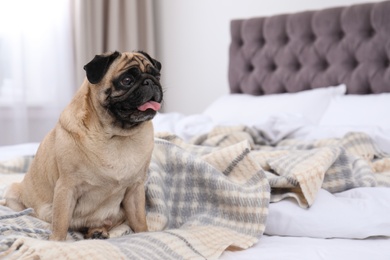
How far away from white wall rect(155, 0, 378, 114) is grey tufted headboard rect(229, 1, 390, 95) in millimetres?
192

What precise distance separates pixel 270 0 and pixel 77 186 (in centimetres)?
217

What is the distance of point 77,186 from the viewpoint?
117cm

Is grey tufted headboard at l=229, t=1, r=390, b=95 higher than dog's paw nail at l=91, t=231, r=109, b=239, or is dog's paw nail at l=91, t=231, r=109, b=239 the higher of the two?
grey tufted headboard at l=229, t=1, r=390, b=95

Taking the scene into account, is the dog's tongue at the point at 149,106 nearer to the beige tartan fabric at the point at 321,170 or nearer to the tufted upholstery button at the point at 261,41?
the beige tartan fabric at the point at 321,170

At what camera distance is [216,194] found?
52.3 inches

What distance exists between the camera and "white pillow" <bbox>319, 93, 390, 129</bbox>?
7.19 feet

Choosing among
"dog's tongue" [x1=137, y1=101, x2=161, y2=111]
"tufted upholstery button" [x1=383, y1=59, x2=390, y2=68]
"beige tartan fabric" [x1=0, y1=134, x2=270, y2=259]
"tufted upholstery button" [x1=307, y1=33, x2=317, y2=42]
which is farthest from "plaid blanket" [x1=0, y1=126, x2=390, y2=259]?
"tufted upholstery button" [x1=307, y1=33, x2=317, y2=42]

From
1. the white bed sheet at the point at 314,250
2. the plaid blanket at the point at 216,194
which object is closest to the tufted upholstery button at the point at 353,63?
the plaid blanket at the point at 216,194

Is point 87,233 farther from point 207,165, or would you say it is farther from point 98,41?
point 98,41

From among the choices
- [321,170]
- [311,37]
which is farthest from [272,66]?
[321,170]

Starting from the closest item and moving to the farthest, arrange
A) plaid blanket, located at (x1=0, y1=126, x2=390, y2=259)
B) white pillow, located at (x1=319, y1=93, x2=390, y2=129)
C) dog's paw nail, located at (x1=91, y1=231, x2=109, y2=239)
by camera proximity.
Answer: plaid blanket, located at (x1=0, y1=126, x2=390, y2=259)
dog's paw nail, located at (x1=91, y1=231, x2=109, y2=239)
white pillow, located at (x1=319, y1=93, x2=390, y2=129)

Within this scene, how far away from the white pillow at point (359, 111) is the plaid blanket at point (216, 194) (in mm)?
641

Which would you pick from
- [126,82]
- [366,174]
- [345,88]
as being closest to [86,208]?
[126,82]

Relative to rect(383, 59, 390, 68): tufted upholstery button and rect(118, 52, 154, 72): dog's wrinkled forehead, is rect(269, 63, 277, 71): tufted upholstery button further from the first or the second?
rect(118, 52, 154, 72): dog's wrinkled forehead
